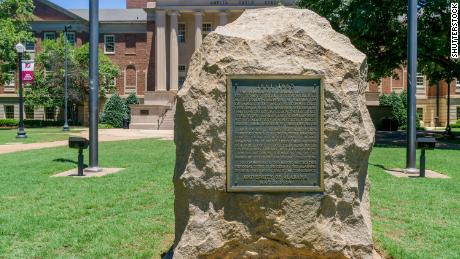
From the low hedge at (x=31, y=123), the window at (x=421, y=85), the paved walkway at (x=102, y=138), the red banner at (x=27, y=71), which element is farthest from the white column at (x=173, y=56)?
the window at (x=421, y=85)

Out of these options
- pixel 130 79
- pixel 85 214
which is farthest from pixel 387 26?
pixel 130 79

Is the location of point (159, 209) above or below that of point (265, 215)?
below

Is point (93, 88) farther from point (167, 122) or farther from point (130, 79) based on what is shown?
point (130, 79)

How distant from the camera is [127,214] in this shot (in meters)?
7.18

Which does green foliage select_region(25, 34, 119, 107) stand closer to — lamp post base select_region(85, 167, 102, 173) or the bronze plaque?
lamp post base select_region(85, 167, 102, 173)

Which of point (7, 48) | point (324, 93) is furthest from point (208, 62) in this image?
point (7, 48)

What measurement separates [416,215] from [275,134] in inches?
142

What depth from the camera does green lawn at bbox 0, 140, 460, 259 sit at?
5.51 metres

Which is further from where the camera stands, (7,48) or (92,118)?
(7,48)

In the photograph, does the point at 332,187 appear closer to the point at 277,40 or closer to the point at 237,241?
the point at 237,241

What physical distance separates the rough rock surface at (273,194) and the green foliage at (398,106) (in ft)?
126

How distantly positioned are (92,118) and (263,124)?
7.95 m

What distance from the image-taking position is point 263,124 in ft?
15.6

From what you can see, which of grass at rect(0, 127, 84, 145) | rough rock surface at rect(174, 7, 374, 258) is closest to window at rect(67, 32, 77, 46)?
grass at rect(0, 127, 84, 145)
